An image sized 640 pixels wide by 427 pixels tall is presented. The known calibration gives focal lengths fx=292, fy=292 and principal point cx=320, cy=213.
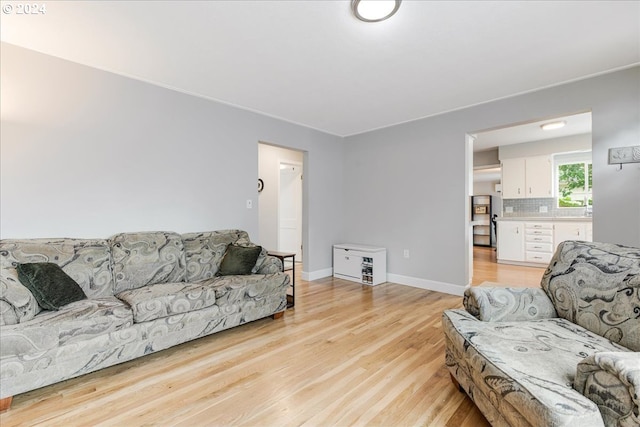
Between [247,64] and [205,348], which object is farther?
[247,64]

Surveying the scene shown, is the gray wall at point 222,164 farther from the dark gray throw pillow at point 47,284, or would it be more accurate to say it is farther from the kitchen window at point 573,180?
the kitchen window at point 573,180

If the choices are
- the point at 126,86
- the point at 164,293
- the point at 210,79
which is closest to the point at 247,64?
the point at 210,79

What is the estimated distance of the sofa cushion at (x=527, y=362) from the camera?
0.98m

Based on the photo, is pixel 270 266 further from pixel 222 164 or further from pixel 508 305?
pixel 508 305

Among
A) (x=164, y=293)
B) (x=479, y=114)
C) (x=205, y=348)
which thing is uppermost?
(x=479, y=114)

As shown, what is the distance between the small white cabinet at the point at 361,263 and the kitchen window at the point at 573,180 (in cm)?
417

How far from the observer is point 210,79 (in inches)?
115

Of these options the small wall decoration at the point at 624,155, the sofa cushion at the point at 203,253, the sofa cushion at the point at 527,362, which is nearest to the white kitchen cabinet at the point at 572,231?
the small wall decoration at the point at 624,155

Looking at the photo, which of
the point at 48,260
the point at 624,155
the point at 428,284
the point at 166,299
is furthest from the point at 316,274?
the point at 624,155

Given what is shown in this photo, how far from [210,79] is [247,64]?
1.75 ft

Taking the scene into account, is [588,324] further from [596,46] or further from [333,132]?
[333,132]

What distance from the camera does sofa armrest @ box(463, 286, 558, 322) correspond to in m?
1.75

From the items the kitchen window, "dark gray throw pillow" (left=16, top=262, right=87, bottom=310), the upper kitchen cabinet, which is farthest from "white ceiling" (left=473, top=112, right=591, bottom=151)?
"dark gray throw pillow" (left=16, top=262, right=87, bottom=310)

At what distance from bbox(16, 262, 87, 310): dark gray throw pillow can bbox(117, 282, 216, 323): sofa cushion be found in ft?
1.16
